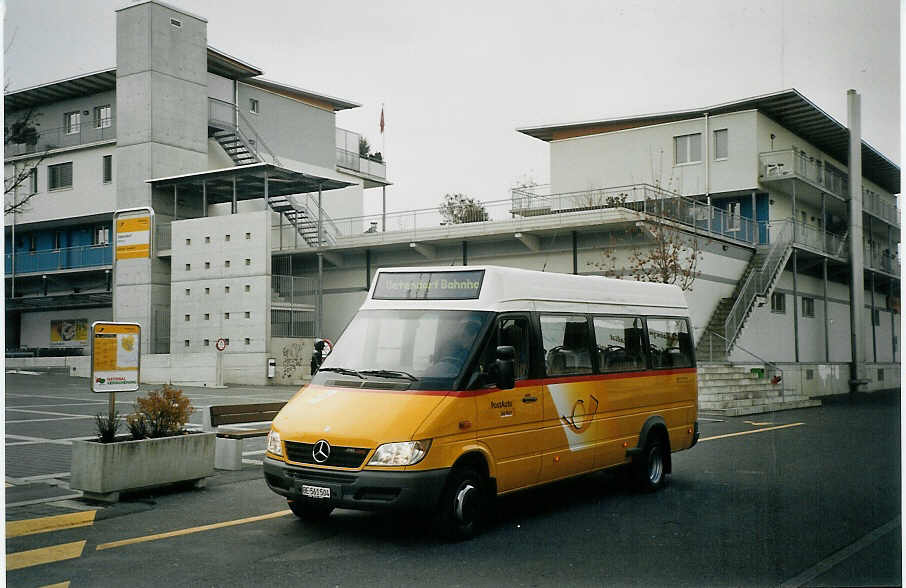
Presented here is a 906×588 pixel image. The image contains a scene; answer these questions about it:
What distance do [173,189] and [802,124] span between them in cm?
1321

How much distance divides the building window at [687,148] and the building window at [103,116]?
357 inches

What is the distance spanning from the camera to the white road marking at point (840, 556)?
6453 mm

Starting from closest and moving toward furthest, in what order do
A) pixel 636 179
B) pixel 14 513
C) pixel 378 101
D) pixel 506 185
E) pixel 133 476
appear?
Result: 1. pixel 14 513
2. pixel 133 476
3. pixel 378 101
4. pixel 506 185
5. pixel 636 179

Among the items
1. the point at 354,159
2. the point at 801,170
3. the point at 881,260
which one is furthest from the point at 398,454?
the point at 354,159

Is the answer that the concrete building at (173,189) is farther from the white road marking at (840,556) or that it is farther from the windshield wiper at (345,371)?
the white road marking at (840,556)

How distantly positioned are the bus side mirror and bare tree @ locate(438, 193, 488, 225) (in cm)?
607

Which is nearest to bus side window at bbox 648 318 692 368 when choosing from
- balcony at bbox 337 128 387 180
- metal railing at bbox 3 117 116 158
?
balcony at bbox 337 128 387 180

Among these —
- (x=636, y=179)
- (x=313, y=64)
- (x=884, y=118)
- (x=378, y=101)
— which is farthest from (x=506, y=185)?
(x=636, y=179)

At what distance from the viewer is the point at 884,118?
25.6 ft

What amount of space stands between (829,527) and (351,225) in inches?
477

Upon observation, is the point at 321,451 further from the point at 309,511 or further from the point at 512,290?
the point at 512,290

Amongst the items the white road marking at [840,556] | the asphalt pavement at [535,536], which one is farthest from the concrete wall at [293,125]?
the white road marking at [840,556]

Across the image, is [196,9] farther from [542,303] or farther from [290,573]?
[290,573]

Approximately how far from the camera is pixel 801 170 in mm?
11445
